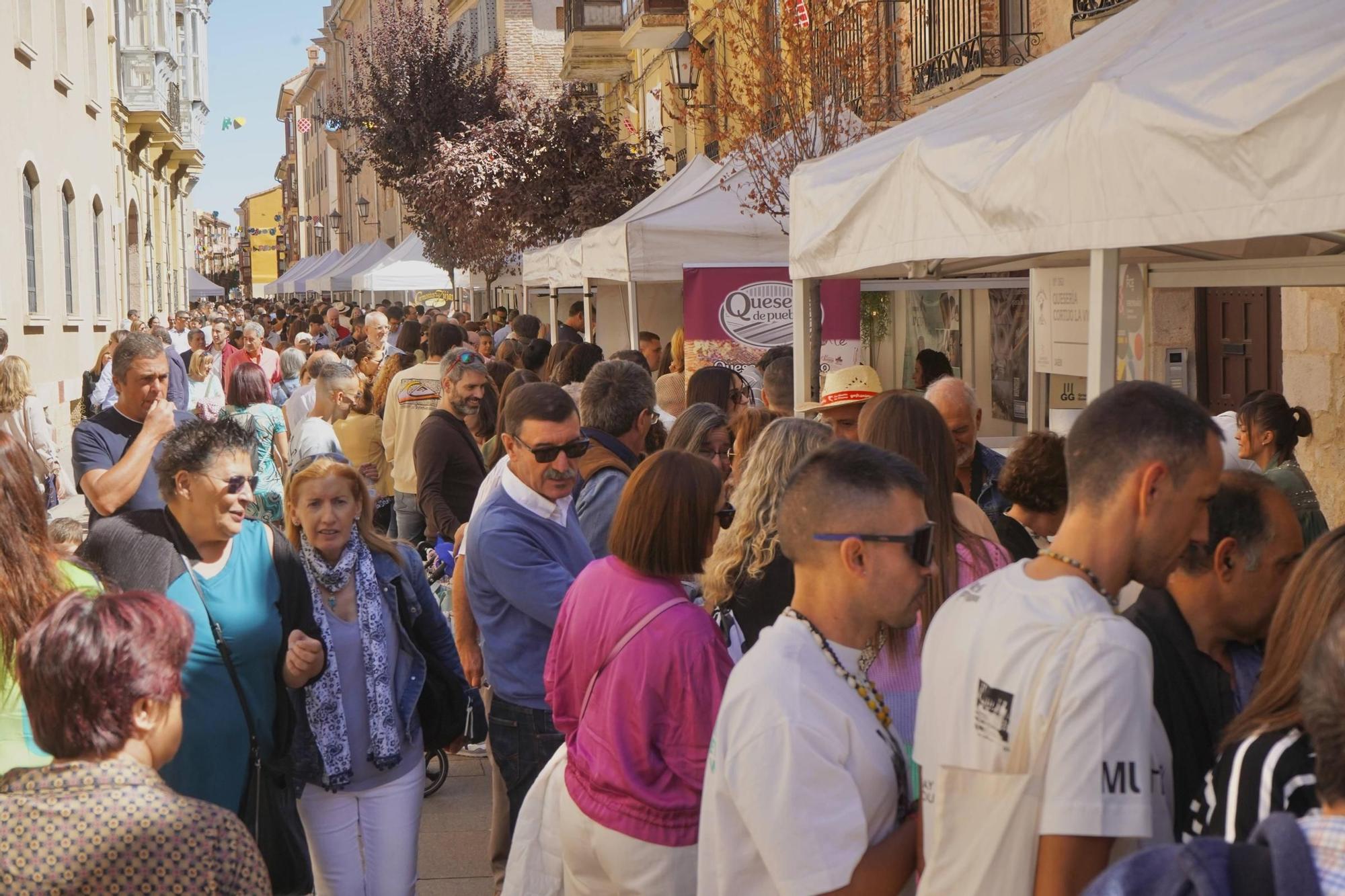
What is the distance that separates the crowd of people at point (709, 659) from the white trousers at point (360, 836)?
1 cm

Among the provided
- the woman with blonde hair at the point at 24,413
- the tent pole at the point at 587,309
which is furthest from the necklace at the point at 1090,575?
the tent pole at the point at 587,309

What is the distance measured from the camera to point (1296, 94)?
120 inches

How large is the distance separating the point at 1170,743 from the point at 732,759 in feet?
2.64

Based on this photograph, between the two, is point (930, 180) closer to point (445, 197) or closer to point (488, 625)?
point (488, 625)

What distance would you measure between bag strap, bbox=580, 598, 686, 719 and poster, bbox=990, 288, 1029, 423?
466 inches

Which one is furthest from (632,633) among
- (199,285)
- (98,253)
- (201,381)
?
(199,285)

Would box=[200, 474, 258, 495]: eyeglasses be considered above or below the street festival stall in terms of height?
below

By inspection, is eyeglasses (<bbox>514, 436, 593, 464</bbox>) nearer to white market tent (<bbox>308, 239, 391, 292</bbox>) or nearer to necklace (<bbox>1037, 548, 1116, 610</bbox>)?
necklace (<bbox>1037, 548, 1116, 610</bbox>)

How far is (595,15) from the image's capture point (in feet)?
96.8

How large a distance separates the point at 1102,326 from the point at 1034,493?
21.3 inches

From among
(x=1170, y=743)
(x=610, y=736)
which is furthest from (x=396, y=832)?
(x=1170, y=743)

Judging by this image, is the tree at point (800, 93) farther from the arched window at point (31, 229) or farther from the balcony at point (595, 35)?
the balcony at point (595, 35)

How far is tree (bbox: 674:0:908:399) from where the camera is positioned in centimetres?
1123

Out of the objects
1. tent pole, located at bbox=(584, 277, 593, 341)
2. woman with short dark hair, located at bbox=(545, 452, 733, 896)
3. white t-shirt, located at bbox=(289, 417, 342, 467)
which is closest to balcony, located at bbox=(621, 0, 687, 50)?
tent pole, located at bbox=(584, 277, 593, 341)
